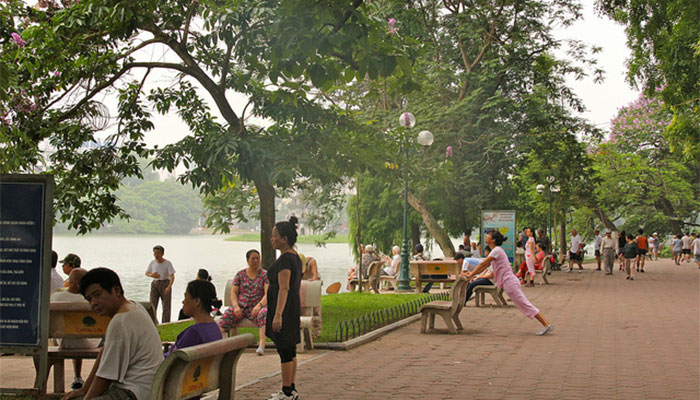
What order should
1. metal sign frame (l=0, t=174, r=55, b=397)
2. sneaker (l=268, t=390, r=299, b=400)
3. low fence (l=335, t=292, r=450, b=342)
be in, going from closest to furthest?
1. metal sign frame (l=0, t=174, r=55, b=397)
2. sneaker (l=268, t=390, r=299, b=400)
3. low fence (l=335, t=292, r=450, b=342)

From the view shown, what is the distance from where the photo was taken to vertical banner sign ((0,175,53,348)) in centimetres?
689

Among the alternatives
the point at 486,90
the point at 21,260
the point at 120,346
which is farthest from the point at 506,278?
the point at 486,90

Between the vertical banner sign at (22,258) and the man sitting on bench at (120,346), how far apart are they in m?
1.92

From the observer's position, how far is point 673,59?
20422 mm

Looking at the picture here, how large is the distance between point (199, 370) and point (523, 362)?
5.61 metres

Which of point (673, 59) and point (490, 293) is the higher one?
point (673, 59)

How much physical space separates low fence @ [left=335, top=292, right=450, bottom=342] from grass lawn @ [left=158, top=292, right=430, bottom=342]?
19cm

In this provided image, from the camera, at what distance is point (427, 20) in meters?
31.7

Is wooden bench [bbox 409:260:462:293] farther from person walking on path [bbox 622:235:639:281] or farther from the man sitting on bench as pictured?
the man sitting on bench

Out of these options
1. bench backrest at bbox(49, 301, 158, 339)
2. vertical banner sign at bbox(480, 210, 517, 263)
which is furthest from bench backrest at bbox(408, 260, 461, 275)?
bench backrest at bbox(49, 301, 158, 339)

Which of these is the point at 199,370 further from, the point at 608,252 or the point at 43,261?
the point at 608,252

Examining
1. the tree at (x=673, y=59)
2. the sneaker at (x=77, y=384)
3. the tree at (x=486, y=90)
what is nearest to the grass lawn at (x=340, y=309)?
the sneaker at (x=77, y=384)

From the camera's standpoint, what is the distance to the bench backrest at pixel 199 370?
503 cm

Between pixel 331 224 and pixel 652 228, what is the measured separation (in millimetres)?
33214
